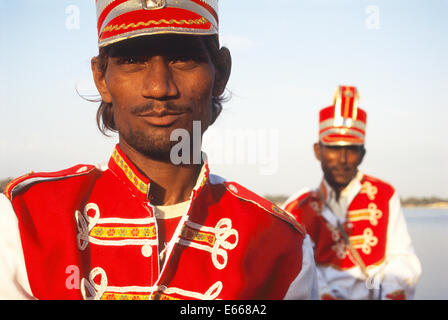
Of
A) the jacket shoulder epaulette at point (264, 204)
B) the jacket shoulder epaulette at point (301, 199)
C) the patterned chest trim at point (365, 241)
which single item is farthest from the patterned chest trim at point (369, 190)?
the jacket shoulder epaulette at point (264, 204)

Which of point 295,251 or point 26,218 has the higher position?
point 26,218

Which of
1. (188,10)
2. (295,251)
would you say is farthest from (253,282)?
(188,10)

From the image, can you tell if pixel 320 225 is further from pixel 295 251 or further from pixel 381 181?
pixel 295 251

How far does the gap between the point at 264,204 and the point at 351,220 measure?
14.7 feet

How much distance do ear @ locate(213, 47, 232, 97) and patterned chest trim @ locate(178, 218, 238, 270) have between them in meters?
0.66

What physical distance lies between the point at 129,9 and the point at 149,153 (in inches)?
23.9

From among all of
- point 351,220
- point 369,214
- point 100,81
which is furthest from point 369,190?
point 100,81

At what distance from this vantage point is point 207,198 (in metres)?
2.64

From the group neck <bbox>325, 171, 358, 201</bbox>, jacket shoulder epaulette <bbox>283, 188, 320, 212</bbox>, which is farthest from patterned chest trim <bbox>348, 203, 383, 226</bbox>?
jacket shoulder epaulette <bbox>283, 188, 320, 212</bbox>

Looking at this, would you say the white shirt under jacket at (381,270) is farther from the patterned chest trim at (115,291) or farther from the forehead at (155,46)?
the forehead at (155,46)

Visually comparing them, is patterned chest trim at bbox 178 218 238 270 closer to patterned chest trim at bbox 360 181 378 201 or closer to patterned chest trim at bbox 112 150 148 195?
patterned chest trim at bbox 112 150 148 195

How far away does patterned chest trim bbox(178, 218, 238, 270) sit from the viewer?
8.02 feet

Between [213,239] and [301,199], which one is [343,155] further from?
[213,239]
